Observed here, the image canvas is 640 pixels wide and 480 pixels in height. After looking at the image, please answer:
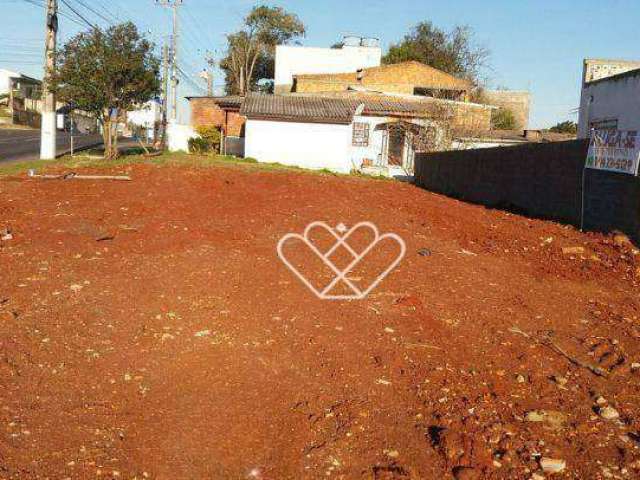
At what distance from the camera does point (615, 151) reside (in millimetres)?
9109

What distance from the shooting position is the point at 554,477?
3.12 metres

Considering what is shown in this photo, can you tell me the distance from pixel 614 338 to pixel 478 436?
2441 millimetres

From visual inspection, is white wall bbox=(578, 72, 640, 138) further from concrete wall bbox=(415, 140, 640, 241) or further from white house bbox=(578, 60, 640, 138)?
concrete wall bbox=(415, 140, 640, 241)

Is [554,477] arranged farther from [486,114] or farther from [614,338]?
[486,114]

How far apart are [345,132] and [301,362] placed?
24.1 m

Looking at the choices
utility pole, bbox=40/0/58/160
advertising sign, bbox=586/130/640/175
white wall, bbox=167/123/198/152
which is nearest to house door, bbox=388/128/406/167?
white wall, bbox=167/123/198/152

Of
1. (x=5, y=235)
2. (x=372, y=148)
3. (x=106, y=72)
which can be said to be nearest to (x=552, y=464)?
(x=5, y=235)

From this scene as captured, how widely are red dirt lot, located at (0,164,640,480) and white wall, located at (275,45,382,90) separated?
45180mm

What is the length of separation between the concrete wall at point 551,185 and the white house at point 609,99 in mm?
3264

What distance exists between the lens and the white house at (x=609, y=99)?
14.4 meters

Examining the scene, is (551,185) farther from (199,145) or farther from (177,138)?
(177,138)

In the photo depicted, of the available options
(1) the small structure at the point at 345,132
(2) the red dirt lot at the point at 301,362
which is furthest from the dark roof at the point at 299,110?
(2) the red dirt lot at the point at 301,362

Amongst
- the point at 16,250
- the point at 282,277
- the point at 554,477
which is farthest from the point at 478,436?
the point at 16,250

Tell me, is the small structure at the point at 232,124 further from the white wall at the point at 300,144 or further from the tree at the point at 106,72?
the tree at the point at 106,72
